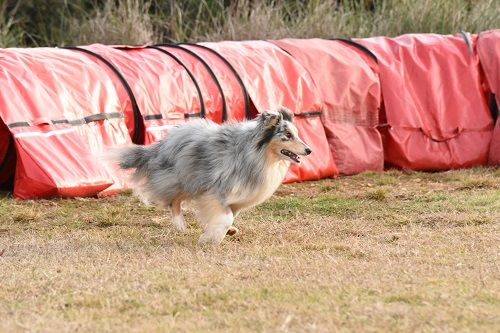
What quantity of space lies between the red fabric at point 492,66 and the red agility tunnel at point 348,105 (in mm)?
1394

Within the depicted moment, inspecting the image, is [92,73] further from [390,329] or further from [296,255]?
[390,329]

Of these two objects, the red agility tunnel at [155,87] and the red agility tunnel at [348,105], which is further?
the red agility tunnel at [348,105]

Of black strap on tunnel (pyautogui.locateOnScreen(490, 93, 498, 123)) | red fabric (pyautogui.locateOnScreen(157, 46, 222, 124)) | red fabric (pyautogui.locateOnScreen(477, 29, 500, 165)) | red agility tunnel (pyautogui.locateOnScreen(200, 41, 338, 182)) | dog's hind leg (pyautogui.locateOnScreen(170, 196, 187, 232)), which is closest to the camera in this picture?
dog's hind leg (pyautogui.locateOnScreen(170, 196, 187, 232))

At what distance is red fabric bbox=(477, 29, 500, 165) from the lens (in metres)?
12.1

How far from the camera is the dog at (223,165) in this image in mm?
7652

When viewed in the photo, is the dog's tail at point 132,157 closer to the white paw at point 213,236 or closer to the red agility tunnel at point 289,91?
the white paw at point 213,236

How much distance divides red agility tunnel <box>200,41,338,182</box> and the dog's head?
3.30 metres

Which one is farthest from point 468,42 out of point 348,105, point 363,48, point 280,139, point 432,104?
point 280,139

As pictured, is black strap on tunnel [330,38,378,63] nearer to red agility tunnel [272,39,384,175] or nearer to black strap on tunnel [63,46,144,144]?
red agility tunnel [272,39,384,175]

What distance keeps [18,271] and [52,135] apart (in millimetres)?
3304

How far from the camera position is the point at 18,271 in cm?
656

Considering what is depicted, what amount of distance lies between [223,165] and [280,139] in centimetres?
48

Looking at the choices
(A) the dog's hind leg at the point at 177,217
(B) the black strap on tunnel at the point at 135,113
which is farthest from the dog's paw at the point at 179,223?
(B) the black strap on tunnel at the point at 135,113

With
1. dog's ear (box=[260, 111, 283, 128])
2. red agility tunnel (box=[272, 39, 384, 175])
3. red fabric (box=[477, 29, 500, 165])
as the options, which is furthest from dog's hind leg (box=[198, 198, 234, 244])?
red fabric (box=[477, 29, 500, 165])
